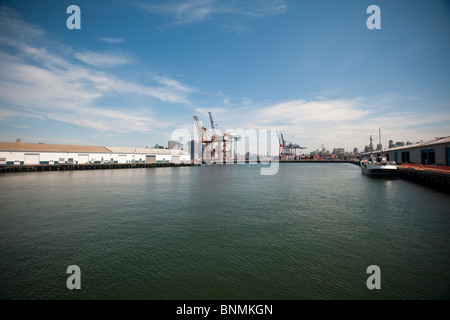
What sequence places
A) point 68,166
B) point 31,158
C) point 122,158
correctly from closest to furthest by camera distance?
point 31,158
point 68,166
point 122,158

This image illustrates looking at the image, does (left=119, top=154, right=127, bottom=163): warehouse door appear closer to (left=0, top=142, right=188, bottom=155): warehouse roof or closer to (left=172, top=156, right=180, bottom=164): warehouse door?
(left=0, top=142, right=188, bottom=155): warehouse roof

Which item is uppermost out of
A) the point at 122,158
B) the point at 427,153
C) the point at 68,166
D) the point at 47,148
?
the point at 47,148

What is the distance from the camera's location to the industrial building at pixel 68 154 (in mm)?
55459

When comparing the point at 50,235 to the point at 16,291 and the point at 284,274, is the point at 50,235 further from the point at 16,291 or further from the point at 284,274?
the point at 284,274

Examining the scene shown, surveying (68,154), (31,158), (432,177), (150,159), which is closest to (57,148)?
(68,154)

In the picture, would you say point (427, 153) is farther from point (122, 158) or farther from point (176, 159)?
point (122, 158)

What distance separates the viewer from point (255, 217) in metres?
16.0

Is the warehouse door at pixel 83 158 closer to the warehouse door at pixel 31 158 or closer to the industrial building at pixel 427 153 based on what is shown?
the warehouse door at pixel 31 158

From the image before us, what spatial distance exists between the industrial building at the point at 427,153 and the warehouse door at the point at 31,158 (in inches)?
3814

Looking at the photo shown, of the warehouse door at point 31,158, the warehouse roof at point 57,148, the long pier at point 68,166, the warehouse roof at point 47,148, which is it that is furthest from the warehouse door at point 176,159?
the warehouse door at point 31,158

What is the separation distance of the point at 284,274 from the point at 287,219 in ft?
24.7

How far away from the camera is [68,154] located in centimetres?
6600

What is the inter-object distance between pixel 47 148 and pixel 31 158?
19.5ft

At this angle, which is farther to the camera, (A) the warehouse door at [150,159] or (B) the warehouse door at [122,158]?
(A) the warehouse door at [150,159]
